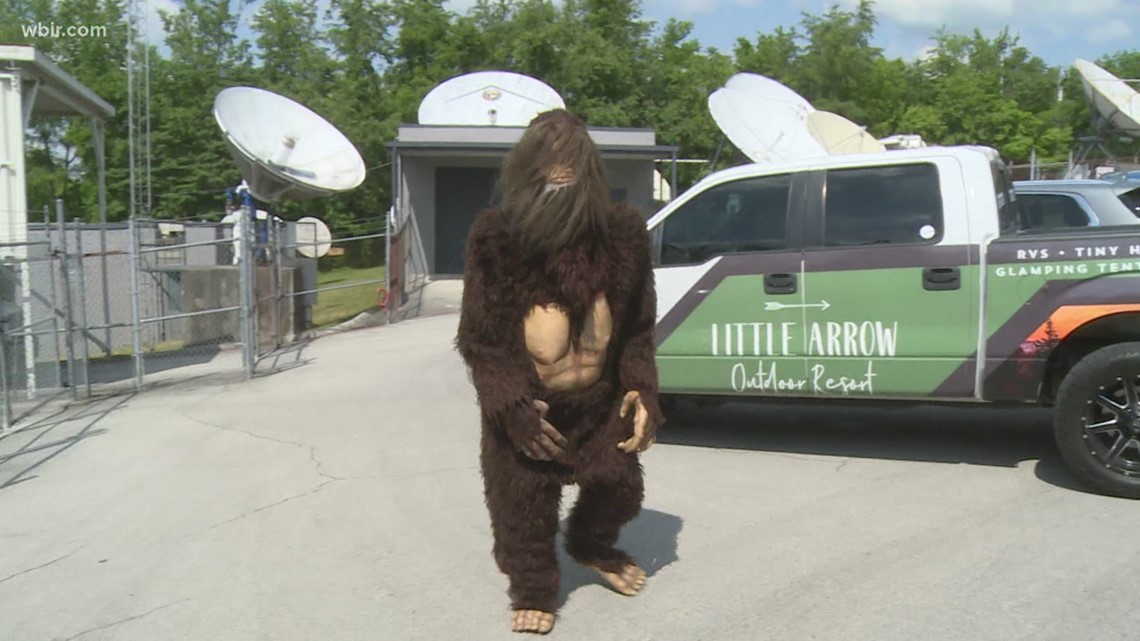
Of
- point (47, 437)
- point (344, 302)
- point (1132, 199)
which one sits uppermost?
point (1132, 199)

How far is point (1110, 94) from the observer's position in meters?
20.7

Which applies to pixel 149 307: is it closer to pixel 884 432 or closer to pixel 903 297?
pixel 884 432

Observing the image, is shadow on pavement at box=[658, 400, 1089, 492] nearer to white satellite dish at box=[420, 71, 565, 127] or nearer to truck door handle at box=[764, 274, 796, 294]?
truck door handle at box=[764, 274, 796, 294]

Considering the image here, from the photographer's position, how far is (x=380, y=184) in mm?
38875

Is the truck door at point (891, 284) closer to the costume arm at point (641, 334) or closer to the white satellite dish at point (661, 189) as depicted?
the costume arm at point (641, 334)

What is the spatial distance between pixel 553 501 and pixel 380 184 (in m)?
36.0

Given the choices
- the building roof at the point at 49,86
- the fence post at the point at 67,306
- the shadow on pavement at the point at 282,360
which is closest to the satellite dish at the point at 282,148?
the building roof at the point at 49,86

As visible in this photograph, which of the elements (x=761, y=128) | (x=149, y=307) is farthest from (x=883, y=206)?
(x=149, y=307)

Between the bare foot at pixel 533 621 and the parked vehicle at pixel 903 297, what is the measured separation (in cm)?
310

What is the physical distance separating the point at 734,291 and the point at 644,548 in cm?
232

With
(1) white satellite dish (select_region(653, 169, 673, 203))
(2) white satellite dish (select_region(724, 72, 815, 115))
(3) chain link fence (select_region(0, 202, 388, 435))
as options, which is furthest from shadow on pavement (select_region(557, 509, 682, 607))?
(1) white satellite dish (select_region(653, 169, 673, 203))

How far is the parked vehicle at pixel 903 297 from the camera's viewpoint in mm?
5781

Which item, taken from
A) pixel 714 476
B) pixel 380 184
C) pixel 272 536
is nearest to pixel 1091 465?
pixel 714 476

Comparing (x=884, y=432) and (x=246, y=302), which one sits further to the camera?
(x=246, y=302)
